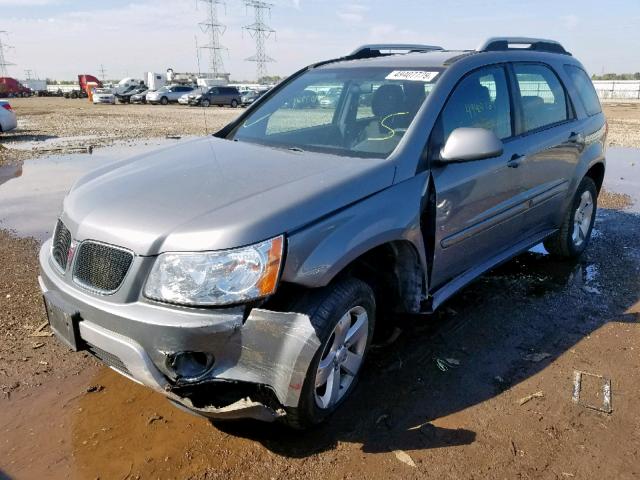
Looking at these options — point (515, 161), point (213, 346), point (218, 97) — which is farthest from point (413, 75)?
point (218, 97)

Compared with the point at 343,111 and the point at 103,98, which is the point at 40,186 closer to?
the point at 343,111

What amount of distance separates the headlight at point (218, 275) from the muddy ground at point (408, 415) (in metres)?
0.88

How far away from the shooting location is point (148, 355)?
7.49 ft

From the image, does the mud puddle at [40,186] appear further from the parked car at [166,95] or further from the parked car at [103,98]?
the parked car at [103,98]

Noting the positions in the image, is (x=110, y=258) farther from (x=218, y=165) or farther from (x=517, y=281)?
(x=517, y=281)

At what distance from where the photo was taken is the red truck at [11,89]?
58.4 m

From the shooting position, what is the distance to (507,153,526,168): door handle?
3.77 meters

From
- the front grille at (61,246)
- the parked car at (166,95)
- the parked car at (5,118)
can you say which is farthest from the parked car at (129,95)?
the front grille at (61,246)

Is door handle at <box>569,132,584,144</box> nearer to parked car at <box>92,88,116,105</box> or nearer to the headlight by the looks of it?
the headlight

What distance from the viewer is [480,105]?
12.0 ft

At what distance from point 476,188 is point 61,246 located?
249 cm

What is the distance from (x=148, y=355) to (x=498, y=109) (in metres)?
2.93

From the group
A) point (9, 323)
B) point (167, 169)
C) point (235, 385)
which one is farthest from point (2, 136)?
point (235, 385)

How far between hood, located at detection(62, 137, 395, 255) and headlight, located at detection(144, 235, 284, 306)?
4 centimetres
